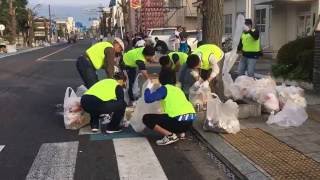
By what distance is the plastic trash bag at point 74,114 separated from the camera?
351 inches

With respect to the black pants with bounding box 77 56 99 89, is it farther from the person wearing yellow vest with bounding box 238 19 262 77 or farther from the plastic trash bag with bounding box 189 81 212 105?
the person wearing yellow vest with bounding box 238 19 262 77

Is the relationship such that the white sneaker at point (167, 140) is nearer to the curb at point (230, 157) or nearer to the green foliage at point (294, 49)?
the curb at point (230, 157)

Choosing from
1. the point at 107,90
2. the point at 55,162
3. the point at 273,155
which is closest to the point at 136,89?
the point at 107,90

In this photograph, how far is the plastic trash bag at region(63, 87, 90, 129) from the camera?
8.91m

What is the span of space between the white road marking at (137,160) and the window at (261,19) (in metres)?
20.7

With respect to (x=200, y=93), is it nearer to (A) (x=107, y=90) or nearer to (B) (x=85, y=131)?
(A) (x=107, y=90)

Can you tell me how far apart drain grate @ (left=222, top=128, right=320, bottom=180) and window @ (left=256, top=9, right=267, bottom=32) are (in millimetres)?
20279

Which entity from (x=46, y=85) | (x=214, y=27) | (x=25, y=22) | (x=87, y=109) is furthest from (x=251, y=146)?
(x=25, y=22)

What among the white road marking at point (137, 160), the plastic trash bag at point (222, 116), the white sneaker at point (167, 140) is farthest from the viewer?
the plastic trash bag at point (222, 116)

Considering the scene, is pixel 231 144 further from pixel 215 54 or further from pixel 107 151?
pixel 215 54

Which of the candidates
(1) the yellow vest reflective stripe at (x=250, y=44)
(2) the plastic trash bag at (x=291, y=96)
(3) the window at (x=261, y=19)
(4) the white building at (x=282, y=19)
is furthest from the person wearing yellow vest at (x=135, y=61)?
(3) the window at (x=261, y=19)

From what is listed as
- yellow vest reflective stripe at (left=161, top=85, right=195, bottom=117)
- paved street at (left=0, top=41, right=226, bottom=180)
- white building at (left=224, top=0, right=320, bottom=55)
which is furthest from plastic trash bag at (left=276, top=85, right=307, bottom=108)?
white building at (left=224, top=0, right=320, bottom=55)

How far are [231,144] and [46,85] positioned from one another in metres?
10.1

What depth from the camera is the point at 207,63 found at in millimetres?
9750
